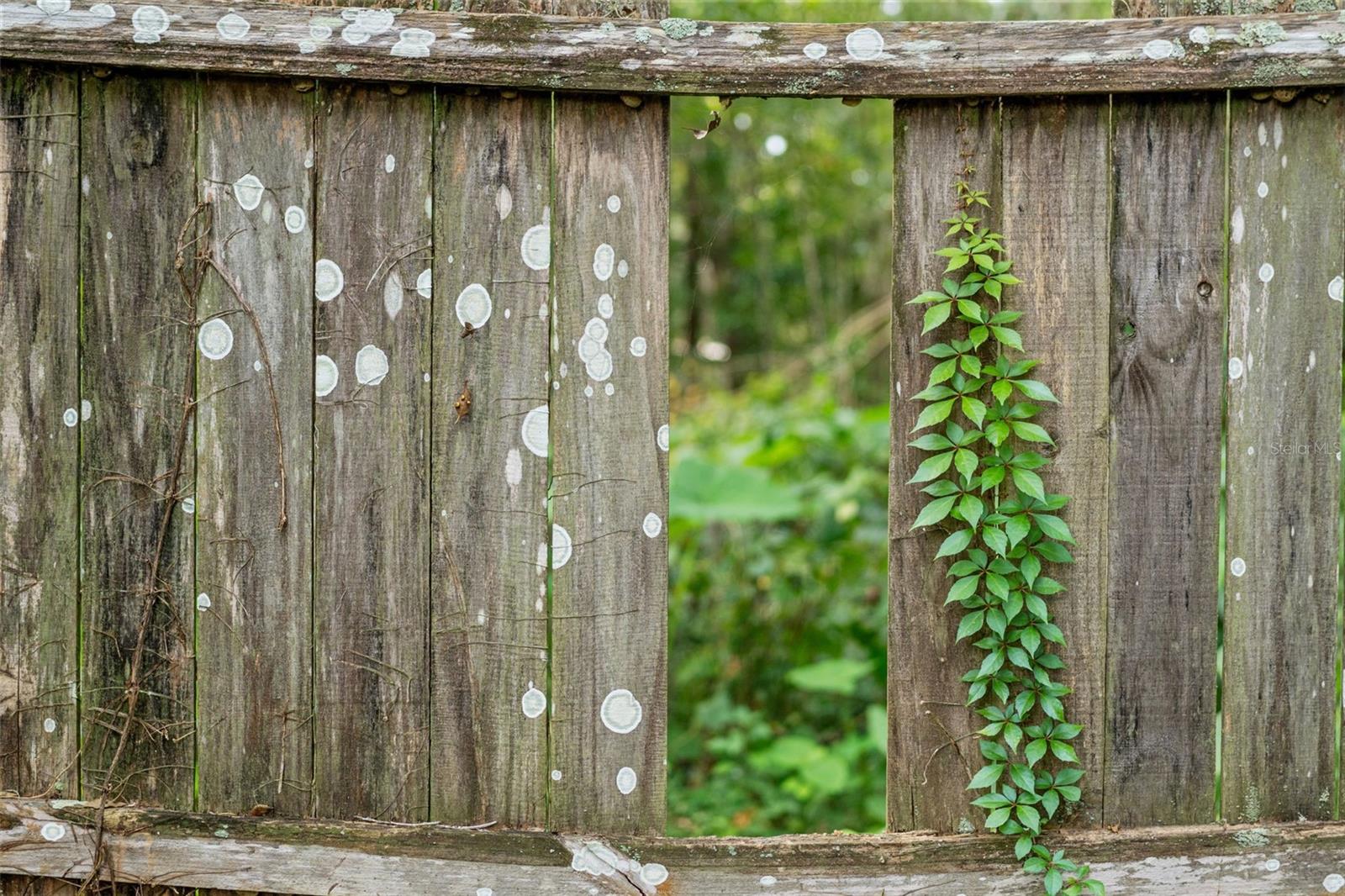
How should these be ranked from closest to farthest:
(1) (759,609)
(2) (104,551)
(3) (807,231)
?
1. (2) (104,551)
2. (1) (759,609)
3. (3) (807,231)

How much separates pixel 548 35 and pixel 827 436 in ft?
8.75

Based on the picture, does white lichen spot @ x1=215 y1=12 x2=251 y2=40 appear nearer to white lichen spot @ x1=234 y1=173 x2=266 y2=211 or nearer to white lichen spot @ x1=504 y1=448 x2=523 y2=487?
white lichen spot @ x1=234 y1=173 x2=266 y2=211

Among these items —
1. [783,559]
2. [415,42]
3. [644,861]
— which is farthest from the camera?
[783,559]

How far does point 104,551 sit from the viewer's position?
181cm

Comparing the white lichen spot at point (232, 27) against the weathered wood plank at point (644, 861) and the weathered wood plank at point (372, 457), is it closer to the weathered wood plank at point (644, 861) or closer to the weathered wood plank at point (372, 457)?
the weathered wood plank at point (372, 457)

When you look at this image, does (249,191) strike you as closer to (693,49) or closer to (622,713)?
(693,49)

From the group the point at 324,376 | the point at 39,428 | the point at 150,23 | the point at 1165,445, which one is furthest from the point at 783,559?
the point at 150,23

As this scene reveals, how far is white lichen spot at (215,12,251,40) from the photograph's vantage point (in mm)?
1682

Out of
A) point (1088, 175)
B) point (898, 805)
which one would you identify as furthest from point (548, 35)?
point (898, 805)

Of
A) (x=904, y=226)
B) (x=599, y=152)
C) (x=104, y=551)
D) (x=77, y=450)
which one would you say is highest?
(x=599, y=152)

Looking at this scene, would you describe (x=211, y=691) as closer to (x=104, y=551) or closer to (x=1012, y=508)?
(x=104, y=551)

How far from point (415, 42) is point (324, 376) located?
613mm

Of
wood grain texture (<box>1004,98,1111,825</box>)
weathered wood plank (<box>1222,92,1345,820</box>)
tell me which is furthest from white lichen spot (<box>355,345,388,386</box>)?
weathered wood plank (<box>1222,92,1345,820</box>)

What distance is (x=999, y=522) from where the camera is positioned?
1.74 m
